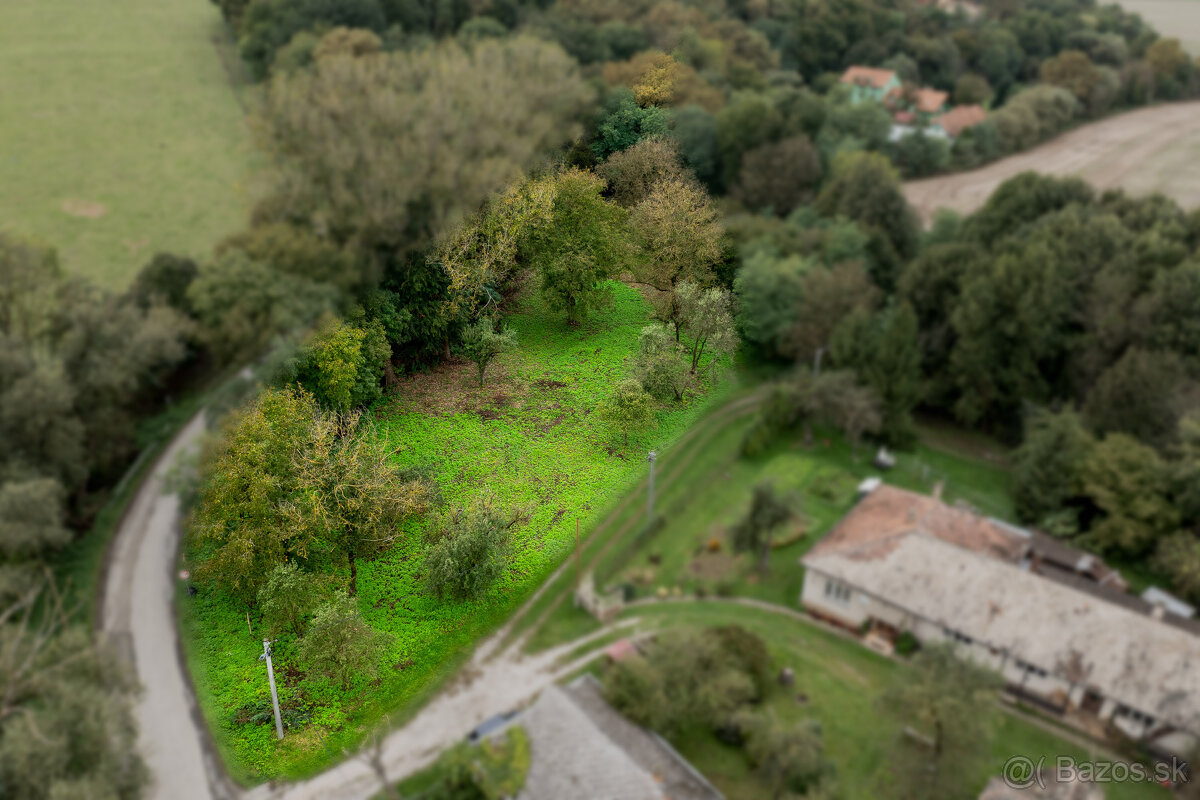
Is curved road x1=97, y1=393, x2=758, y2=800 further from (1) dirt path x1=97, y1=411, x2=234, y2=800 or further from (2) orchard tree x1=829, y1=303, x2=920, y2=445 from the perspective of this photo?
(2) orchard tree x1=829, y1=303, x2=920, y2=445

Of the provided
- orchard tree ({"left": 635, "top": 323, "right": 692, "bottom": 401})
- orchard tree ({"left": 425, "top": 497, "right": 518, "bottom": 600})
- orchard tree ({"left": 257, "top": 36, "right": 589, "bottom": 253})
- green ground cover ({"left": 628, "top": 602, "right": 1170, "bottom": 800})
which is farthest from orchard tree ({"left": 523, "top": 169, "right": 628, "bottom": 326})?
green ground cover ({"left": 628, "top": 602, "right": 1170, "bottom": 800})

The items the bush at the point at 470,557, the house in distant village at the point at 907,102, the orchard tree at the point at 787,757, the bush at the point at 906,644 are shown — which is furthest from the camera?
the house in distant village at the point at 907,102

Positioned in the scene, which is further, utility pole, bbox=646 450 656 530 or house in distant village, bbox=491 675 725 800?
utility pole, bbox=646 450 656 530

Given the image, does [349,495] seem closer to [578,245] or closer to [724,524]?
[578,245]

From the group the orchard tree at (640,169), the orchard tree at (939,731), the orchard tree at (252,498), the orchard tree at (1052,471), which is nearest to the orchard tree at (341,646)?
the orchard tree at (252,498)

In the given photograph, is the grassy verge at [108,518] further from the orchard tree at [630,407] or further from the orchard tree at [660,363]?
the orchard tree at [660,363]

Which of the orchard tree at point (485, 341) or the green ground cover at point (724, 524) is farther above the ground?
the orchard tree at point (485, 341)

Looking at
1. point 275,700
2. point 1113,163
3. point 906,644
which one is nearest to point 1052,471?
point 906,644
